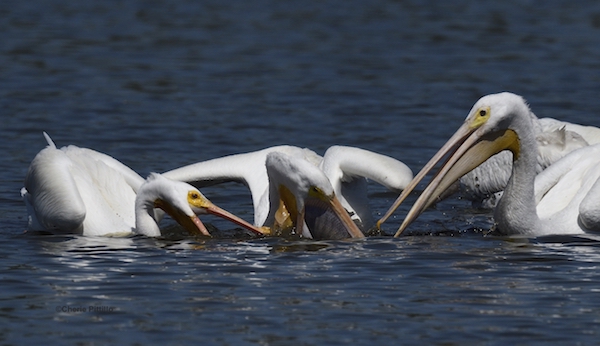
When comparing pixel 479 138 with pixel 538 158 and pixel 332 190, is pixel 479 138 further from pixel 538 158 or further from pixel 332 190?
pixel 538 158

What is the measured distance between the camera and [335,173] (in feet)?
26.9

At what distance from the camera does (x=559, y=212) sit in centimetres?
775

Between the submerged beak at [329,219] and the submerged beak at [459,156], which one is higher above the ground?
the submerged beak at [459,156]

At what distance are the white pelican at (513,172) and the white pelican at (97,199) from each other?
4.05 ft

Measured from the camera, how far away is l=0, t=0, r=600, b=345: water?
5.82 metres

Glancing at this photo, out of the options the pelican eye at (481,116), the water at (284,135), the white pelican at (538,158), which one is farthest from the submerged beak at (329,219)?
the white pelican at (538,158)

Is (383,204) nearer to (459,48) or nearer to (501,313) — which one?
(501,313)

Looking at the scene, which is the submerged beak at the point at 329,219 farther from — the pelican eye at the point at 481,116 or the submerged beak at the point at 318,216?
the pelican eye at the point at 481,116

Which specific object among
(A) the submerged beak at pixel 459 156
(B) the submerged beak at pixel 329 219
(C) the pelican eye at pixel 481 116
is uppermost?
(C) the pelican eye at pixel 481 116


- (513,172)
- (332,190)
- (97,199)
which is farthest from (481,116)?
(97,199)

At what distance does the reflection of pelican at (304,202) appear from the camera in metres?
7.36

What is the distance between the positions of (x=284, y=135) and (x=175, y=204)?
4190 millimetres

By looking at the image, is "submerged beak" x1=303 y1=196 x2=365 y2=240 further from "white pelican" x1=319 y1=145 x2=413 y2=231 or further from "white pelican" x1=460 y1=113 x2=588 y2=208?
"white pelican" x1=460 y1=113 x2=588 y2=208

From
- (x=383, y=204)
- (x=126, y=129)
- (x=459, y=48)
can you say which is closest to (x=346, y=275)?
(x=383, y=204)
